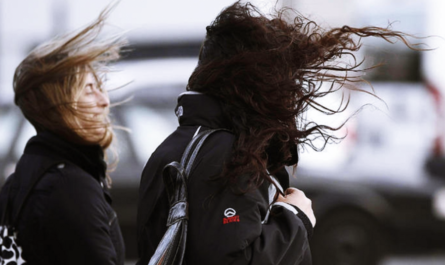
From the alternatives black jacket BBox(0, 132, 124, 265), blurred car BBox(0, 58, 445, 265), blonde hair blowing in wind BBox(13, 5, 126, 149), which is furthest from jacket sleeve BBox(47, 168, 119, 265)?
blurred car BBox(0, 58, 445, 265)

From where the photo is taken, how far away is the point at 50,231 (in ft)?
8.46

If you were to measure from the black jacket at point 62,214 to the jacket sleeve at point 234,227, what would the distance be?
676 mm

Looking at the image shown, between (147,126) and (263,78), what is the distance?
4.79 m

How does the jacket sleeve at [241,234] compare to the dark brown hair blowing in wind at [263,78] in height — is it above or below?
below

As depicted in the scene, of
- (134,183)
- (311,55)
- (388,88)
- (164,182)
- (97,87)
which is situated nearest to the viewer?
(164,182)

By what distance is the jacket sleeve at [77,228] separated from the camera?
257 centimetres

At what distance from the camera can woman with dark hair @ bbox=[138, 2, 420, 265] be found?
78.5 inches

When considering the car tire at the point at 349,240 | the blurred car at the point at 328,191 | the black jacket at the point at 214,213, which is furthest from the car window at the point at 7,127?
the black jacket at the point at 214,213

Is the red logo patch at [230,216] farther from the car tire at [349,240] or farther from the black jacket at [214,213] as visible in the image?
the car tire at [349,240]

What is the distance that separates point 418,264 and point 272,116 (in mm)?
5994

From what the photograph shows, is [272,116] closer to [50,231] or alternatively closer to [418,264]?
[50,231]

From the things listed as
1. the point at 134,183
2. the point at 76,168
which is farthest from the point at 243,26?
the point at 134,183

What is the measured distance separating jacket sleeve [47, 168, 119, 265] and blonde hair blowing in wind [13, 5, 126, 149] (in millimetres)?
329

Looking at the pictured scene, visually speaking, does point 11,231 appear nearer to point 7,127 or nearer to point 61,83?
point 61,83
